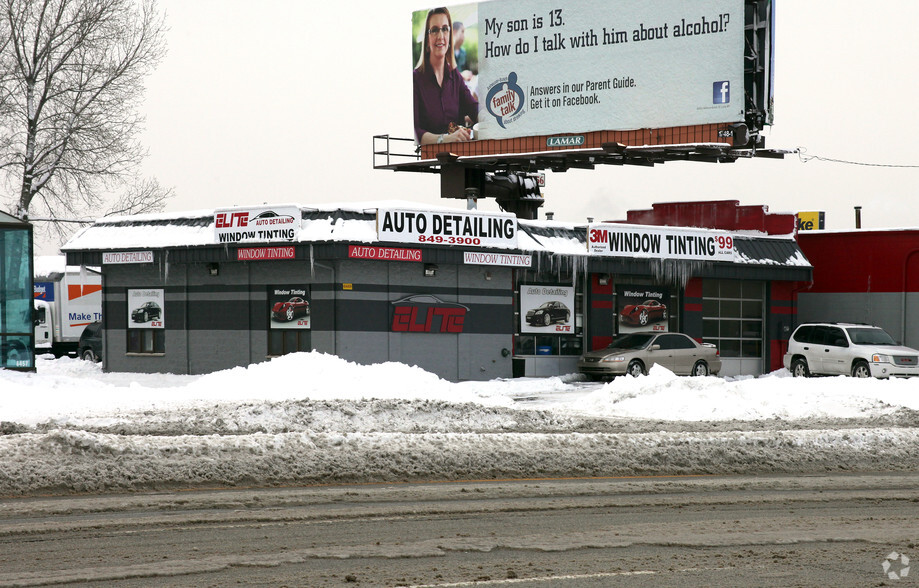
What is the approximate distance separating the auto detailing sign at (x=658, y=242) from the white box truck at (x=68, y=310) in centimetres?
2150

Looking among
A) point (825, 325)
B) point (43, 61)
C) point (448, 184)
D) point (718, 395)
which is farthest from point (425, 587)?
point (43, 61)

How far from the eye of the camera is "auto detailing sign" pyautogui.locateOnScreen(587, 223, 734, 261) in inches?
1254

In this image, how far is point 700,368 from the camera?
105ft

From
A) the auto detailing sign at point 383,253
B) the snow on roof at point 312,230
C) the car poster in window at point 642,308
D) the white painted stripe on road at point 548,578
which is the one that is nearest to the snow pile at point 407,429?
the auto detailing sign at point 383,253

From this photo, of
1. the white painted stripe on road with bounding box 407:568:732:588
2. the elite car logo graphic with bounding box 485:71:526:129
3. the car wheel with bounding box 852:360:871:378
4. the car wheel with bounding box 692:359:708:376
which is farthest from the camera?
the elite car logo graphic with bounding box 485:71:526:129

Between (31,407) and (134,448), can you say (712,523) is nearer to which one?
(134,448)

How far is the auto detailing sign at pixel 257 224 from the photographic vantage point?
→ 27406 mm

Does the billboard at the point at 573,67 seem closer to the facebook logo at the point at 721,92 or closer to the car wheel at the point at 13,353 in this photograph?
the facebook logo at the point at 721,92

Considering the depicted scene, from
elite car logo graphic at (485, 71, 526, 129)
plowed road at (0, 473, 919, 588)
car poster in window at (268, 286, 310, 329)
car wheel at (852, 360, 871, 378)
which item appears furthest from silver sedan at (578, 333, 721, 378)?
plowed road at (0, 473, 919, 588)

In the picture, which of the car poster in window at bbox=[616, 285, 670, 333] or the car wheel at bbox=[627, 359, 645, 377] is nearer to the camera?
the car wheel at bbox=[627, 359, 645, 377]

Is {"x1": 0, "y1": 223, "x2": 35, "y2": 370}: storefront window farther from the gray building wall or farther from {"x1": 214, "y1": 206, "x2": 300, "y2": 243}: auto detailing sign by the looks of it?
the gray building wall

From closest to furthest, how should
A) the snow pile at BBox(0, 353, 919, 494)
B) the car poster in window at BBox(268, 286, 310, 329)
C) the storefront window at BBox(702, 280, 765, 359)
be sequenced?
1. the snow pile at BBox(0, 353, 919, 494)
2. the car poster in window at BBox(268, 286, 310, 329)
3. the storefront window at BBox(702, 280, 765, 359)

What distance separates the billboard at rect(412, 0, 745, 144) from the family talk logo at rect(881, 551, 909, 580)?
27.8 metres

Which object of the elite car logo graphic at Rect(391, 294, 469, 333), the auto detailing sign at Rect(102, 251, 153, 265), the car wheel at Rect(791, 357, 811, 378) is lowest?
the car wheel at Rect(791, 357, 811, 378)
